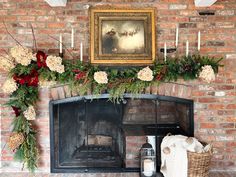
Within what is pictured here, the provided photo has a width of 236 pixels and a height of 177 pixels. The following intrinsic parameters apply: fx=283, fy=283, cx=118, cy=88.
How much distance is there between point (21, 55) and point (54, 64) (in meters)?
0.37

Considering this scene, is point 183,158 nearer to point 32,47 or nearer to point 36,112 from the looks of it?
point 36,112

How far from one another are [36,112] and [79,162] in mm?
817

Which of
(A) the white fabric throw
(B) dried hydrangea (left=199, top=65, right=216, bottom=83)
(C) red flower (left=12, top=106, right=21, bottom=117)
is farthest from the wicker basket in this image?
(C) red flower (left=12, top=106, right=21, bottom=117)

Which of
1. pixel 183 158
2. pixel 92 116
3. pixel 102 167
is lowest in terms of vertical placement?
pixel 102 167

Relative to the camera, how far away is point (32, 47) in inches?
134

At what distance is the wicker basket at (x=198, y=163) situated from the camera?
116 inches

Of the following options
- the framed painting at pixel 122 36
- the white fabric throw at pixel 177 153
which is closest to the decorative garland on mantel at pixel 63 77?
the framed painting at pixel 122 36

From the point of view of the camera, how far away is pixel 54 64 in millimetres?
3078

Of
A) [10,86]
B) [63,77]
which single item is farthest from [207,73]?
[10,86]

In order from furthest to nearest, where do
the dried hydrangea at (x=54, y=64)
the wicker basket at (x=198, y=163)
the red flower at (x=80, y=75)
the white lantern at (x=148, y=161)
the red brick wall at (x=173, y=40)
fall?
1. the red brick wall at (x=173, y=40)
2. the white lantern at (x=148, y=161)
3. the red flower at (x=80, y=75)
4. the dried hydrangea at (x=54, y=64)
5. the wicker basket at (x=198, y=163)

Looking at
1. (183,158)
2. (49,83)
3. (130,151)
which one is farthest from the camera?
(130,151)

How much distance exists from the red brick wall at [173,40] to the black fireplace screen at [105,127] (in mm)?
169

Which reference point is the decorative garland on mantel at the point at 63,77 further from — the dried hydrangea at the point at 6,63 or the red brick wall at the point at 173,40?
the red brick wall at the point at 173,40

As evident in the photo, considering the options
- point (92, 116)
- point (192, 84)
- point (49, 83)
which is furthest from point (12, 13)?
point (192, 84)
